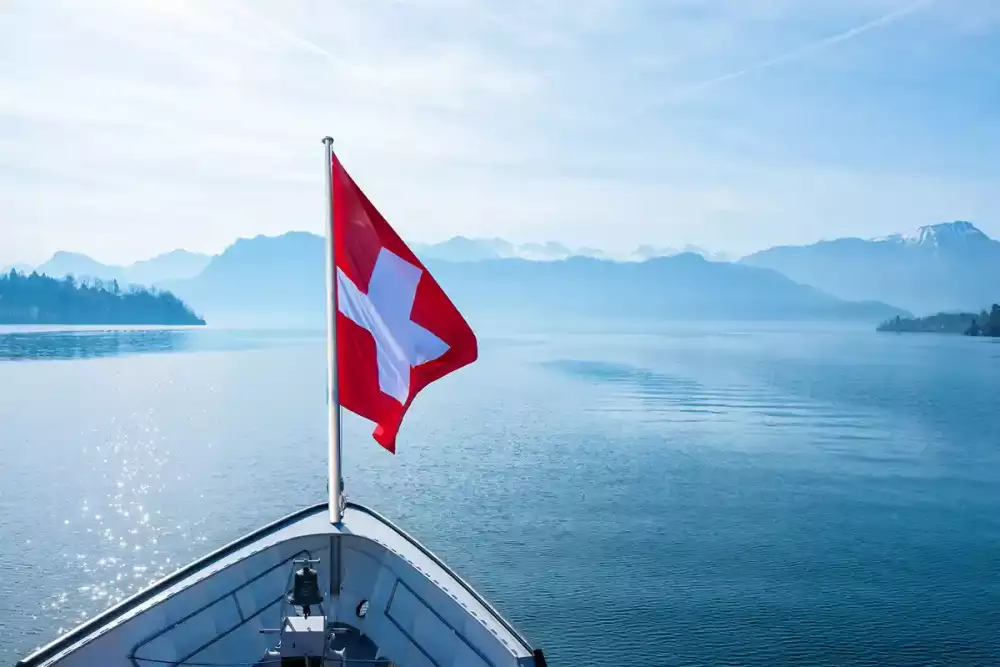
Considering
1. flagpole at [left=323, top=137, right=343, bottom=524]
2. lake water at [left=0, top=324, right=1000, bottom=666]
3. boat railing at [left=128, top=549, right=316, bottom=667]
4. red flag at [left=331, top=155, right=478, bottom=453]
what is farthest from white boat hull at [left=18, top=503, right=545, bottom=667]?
lake water at [left=0, top=324, right=1000, bottom=666]

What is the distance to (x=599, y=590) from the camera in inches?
695

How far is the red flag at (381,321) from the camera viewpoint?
9.34 m

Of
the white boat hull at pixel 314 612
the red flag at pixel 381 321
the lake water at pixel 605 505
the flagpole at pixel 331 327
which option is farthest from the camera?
the lake water at pixel 605 505

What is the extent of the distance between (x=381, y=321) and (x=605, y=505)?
1779cm

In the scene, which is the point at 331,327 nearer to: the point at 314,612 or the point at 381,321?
the point at 381,321

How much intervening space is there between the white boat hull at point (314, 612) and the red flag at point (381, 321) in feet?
5.52

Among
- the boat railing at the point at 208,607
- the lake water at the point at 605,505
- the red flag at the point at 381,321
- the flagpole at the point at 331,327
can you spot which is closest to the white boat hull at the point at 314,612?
the boat railing at the point at 208,607

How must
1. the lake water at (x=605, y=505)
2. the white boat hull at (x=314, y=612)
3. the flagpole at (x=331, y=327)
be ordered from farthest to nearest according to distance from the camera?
the lake water at (x=605, y=505), the flagpole at (x=331, y=327), the white boat hull at (x=314, y=612)

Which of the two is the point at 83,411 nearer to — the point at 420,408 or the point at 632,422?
the point at 420,408

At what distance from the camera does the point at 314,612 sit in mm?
9742

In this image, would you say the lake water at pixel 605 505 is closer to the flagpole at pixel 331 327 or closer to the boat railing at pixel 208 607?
the boat railing at pixel 208 607

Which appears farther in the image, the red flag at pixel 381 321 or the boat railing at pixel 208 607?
the red flag at pixel 381 321

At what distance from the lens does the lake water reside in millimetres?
16016

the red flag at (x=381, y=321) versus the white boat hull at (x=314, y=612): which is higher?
the red flag at (x=381, y=321)
